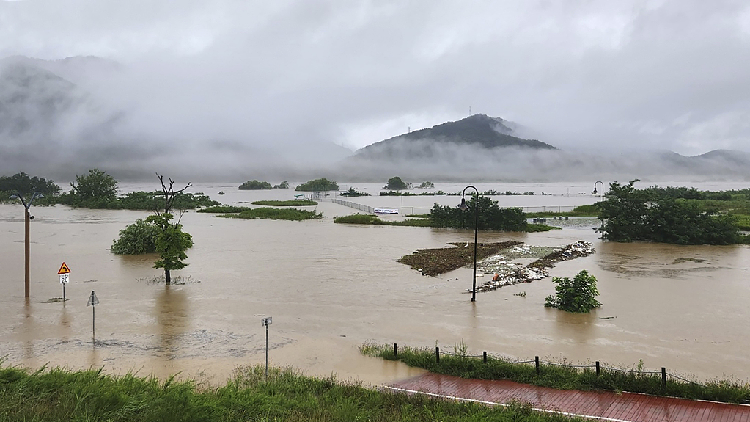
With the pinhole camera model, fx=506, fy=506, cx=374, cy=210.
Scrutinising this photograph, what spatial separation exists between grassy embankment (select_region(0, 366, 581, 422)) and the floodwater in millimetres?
1929

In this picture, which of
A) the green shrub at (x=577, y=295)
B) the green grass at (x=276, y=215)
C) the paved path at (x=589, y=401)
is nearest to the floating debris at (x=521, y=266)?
the green shrub at (x=577, y=295)

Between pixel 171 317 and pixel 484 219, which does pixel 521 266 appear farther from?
pixel 484 219

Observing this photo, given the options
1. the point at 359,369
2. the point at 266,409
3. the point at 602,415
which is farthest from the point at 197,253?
the point at 602,415

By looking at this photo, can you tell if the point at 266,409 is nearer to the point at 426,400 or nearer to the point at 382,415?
the point at 382,415

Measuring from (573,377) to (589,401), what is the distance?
96 cm

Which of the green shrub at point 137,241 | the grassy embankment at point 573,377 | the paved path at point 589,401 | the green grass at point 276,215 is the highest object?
the green grass at point 276,215

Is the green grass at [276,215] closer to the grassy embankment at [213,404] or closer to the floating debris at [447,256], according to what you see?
the floating debris at [447,256]

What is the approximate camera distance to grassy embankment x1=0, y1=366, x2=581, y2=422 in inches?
269

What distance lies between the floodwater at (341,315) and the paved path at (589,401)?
1.12 m

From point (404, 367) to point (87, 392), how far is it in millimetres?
5984

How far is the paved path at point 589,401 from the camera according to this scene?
8172 mm

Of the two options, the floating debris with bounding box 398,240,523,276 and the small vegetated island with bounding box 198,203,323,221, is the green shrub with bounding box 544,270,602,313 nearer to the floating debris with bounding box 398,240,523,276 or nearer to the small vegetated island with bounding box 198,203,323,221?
the floating debris with bounding box 398,240,523,276

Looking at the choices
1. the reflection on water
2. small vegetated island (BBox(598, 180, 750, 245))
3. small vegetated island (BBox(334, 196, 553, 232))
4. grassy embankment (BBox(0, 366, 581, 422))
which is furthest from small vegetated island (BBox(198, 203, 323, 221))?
grassy embankment (BBox(0, 366, 581, 422))

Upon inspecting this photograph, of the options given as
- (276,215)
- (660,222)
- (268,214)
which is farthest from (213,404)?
(268,214)
